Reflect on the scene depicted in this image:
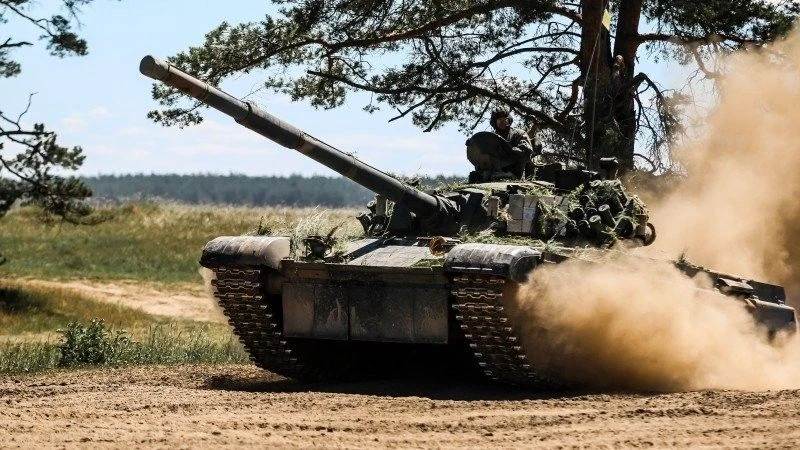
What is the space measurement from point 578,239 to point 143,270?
24634mm

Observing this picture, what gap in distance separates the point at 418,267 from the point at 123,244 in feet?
98.0

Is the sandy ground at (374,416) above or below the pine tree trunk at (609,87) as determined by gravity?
below

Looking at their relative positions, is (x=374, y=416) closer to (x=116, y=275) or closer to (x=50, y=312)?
(x=50, y=312)

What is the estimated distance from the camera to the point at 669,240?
58.8ft

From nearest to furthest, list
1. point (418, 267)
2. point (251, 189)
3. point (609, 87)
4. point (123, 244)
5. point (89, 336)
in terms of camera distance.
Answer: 1. point (418, 267)
2. point (89, 336)
3. point (609, 87)
4. point (123, 244)
5. point (251, 189)

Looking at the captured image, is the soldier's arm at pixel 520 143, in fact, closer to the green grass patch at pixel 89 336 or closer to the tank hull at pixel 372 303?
the tank hull at pixel 372 303

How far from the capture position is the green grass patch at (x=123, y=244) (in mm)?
35906

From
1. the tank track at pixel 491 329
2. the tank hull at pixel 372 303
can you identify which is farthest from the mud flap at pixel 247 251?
the tank track at pixel 491 329

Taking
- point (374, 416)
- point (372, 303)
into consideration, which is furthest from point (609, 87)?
point (374, 416)

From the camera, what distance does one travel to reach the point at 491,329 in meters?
12.5

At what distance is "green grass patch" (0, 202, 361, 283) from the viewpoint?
1414 inches

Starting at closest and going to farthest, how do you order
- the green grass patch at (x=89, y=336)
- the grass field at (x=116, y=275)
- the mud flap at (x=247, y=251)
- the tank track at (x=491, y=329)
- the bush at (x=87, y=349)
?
the tank track at (x=491, y=329), the mud flap at (x=247, y=251), the bush at (x=87, y=349), the green grass patch at (x=89, y=336), the grass field at (x=116, y=275)

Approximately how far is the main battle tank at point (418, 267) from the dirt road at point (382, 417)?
563 mm

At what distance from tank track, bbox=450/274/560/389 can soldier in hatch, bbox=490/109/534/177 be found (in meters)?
2.60
